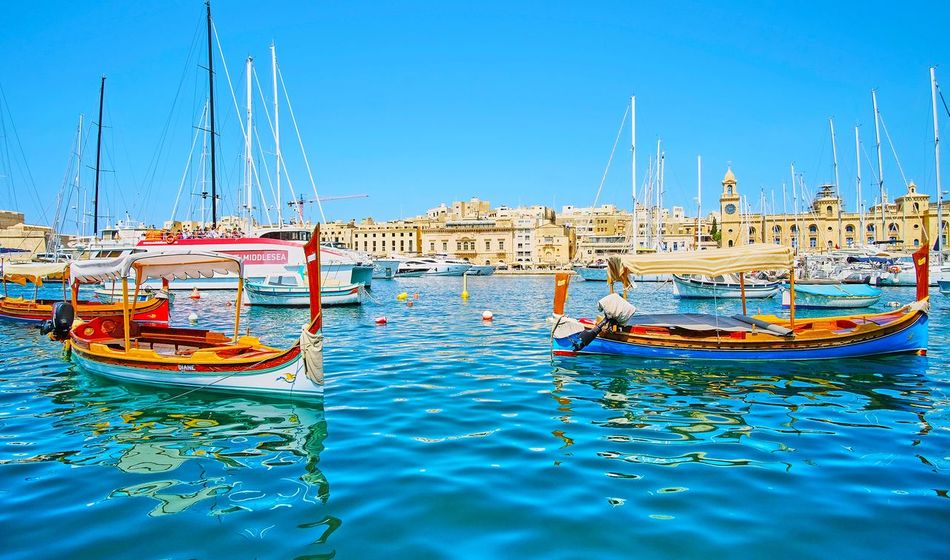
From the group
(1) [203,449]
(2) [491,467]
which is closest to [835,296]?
(2) [491,467]

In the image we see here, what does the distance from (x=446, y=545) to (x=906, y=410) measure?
8.61 metres

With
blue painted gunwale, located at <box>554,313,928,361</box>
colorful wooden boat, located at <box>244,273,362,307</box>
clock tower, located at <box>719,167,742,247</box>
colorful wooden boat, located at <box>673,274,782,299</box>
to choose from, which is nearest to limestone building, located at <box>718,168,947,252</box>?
clock tower, located at <box>719,167,742,247</box>

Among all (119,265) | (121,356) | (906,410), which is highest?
(119,265)

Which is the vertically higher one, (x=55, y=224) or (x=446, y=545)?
(x=55, y=224)

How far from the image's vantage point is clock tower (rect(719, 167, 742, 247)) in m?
124

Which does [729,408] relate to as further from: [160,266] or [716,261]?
[160,266]

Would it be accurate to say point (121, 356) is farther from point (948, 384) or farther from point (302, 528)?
point (948, 384)

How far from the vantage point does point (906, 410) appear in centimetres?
982

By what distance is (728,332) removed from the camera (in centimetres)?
1423

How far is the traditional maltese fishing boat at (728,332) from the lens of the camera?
13.8 metres

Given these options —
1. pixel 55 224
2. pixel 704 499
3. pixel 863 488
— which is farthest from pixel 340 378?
pixel 55 224

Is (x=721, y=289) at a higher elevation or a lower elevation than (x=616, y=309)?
lower

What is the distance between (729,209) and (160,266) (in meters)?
128

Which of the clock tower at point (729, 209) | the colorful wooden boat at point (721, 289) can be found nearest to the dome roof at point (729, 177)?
the clock tower at point (729, 209)
